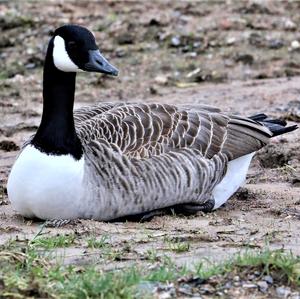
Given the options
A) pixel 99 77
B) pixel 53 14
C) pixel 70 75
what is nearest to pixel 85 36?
pixel 70 75

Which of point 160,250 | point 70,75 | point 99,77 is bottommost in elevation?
point 99,77

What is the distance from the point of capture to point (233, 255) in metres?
6.48

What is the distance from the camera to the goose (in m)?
7.84

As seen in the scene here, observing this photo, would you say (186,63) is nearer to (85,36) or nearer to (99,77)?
(99,77)

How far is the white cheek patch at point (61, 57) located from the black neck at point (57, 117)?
5 centimetres

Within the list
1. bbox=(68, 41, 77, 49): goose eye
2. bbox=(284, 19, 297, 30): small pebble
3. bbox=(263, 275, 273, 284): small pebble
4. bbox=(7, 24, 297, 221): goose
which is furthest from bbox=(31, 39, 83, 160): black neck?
bbox=(284, 19, 297, 30): small pebble

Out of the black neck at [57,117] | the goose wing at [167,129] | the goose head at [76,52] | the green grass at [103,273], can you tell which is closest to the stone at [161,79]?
the goose wing at [167,129]

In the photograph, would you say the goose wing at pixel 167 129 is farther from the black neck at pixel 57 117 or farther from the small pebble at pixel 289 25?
the small pebble at pixel 289 25

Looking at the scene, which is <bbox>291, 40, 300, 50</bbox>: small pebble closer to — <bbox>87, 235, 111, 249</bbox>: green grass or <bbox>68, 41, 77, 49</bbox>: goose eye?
<bbox>68, 41, 77, 49</bbox>: goose eye

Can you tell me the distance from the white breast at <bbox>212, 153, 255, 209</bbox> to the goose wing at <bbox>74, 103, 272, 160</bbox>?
139mm

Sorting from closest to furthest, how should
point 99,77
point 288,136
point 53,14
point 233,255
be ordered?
point 233,255, point 288,136, point 99,77, point 53,14

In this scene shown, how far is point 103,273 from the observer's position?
604 cm

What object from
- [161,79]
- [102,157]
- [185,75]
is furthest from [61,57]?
[185,75]

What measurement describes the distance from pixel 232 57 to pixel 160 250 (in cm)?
823
